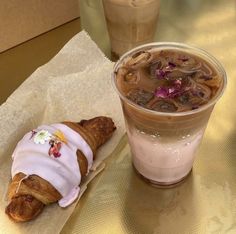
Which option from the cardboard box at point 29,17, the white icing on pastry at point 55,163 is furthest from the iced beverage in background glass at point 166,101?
the cardboard box at point 29,17

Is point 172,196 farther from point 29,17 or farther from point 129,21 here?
point 29,17

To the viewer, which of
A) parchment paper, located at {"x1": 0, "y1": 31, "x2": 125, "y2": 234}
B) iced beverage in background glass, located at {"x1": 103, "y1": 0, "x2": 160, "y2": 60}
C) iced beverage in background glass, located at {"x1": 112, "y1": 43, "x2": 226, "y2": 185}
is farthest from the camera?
iced beverage in background glass, located at {"x1": 103, "y1": 0, "x2": 160, "y2": 60}

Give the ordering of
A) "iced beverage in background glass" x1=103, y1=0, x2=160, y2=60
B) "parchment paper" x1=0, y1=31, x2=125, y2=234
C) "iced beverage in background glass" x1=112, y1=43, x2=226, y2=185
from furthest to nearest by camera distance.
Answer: "iced beverage in background glass" x1=103, y1=0, x2=160, y2=60 < "parchment paper" x1=0, y1=31, x2=125, y2=234 < "iced beverage in background glass" x1=112, y1=43, x2=226, y2=185

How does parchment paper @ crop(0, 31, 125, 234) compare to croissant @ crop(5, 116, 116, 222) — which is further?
parchment paper @ crop(0, 31, 125, 234)

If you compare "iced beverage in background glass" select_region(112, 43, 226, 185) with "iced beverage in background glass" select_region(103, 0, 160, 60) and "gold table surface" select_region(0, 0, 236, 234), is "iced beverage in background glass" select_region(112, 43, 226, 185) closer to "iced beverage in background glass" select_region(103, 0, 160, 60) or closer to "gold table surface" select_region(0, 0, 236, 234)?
"gold table surface" select_region(0, 0, 236, 234)

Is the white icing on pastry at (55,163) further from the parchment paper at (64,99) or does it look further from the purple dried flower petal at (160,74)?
the purple dried flower petal at (160,74)

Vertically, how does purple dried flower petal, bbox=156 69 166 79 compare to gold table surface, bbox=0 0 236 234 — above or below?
above

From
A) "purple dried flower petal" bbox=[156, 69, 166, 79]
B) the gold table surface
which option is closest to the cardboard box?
the gold table surface
